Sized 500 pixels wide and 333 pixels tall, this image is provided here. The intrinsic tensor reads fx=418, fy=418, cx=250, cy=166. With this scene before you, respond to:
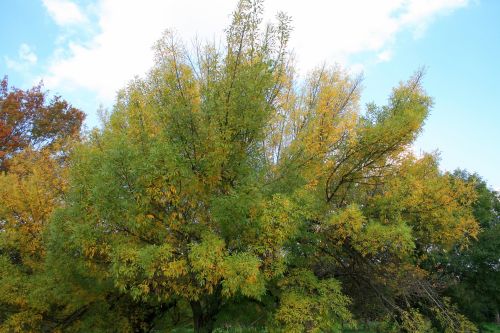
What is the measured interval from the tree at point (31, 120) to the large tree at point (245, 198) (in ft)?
41.2

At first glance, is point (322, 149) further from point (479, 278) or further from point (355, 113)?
point (479, 278)

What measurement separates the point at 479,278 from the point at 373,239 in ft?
60.9

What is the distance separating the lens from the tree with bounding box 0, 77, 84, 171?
67.2ft

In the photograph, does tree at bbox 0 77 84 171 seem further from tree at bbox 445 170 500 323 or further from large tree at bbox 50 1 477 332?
tree at bbox 445 170 500 323

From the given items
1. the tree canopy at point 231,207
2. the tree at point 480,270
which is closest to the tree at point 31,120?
the tree canopy at point 231,207

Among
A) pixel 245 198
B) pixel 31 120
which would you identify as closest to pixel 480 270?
pixel 245 198

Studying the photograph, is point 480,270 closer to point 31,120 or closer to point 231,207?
point 231,207

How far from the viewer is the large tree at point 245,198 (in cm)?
795

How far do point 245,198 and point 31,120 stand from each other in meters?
18.6

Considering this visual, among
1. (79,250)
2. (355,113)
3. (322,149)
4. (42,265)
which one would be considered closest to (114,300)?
(42,265)

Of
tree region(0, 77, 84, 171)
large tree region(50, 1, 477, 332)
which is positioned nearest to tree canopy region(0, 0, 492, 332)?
large tree region(50, 1, 477, 332)

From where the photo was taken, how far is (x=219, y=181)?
29.0ft

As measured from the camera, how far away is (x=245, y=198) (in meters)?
8.09

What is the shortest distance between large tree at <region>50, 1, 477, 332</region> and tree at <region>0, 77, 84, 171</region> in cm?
1257
